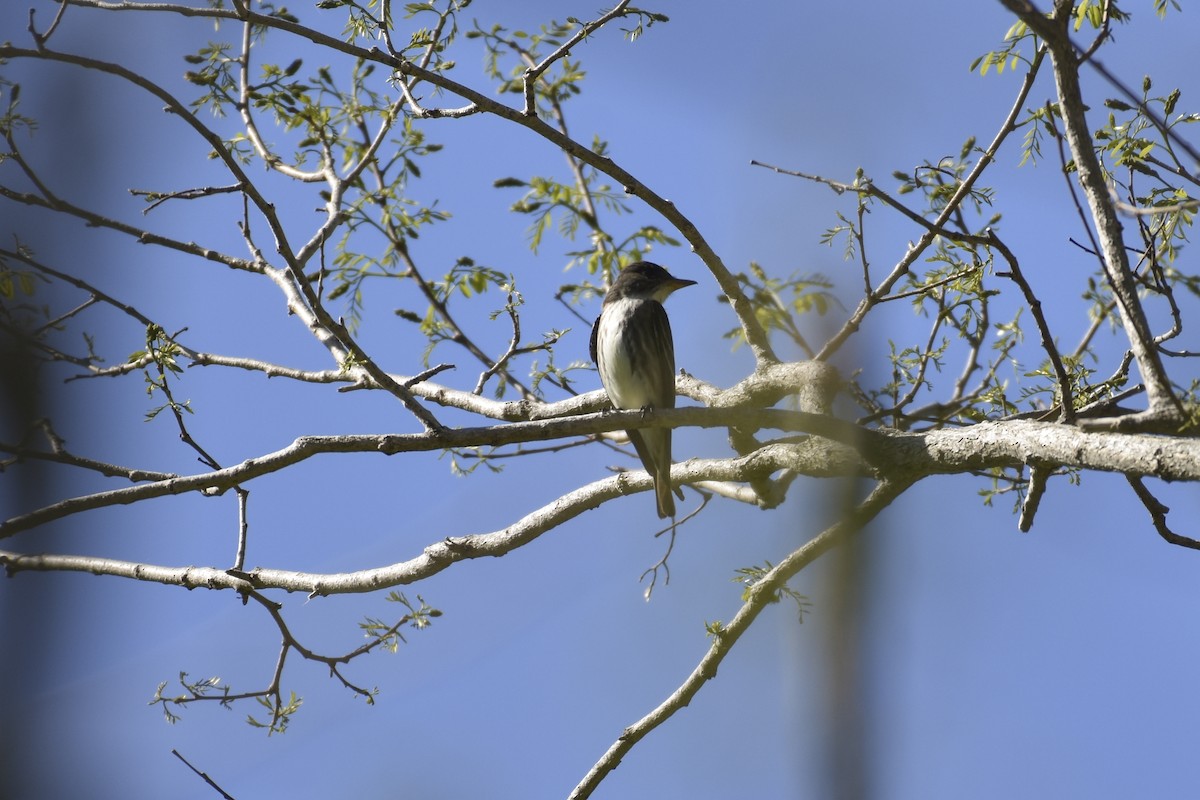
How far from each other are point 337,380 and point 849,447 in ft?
12.0

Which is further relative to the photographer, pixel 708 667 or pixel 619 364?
pixel 619 364

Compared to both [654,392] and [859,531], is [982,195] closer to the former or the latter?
[654,392]

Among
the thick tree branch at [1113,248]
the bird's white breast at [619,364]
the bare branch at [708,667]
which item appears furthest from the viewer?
the bird's white breast at [619,364]

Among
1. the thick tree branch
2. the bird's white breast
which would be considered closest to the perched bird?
the bird's white breast

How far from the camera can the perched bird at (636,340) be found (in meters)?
7.18

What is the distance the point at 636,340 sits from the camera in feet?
23.6

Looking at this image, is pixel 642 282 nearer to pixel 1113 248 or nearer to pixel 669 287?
pixel 669 287

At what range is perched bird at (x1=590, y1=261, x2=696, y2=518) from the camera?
7.18m

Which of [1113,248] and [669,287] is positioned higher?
[669,287]

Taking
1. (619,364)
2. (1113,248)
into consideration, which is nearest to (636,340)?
(619,364)

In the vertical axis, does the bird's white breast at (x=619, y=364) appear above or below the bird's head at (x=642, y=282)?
below

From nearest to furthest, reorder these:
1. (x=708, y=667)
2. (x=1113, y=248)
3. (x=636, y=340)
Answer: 1. (x=1113, y=248)
2. (x=708, y=667)
3. (x=636, y=340)

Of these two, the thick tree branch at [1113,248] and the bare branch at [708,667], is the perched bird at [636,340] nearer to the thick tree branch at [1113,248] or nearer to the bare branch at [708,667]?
the bare branch at [708,667]

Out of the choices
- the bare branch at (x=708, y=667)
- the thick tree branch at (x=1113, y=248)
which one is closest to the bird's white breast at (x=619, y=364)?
the bare branch at (x=708, y=667)
